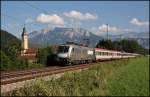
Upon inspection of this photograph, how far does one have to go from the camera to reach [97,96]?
2034 centimetres

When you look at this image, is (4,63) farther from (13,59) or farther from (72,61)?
(72,61)

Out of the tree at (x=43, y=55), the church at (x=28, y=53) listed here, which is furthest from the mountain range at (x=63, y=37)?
the tree at (x=43, y=55)

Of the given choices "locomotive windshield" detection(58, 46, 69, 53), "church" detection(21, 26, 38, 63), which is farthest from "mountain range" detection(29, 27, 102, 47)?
"locomotive windshield" detection(58, 46, 69, 53)

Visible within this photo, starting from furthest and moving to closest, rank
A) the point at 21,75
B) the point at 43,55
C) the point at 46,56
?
the point at 46,56, the point at 43,55, the point at 21,75

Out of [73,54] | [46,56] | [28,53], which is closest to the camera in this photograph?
[73,54]

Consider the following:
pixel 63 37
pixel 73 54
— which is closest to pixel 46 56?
pixel 73 54

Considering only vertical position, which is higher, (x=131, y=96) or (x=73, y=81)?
(x=73, y=81)

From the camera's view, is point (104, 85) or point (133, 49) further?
point (133, 49)

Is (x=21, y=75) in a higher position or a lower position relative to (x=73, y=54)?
lower

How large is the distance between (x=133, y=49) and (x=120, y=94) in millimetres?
175095

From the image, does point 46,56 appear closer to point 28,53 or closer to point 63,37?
point 28,53

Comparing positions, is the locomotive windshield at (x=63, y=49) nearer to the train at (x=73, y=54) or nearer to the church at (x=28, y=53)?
the train at (x=73, y=54)


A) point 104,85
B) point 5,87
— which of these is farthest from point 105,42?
point 5,87

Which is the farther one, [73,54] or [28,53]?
[28,53]
